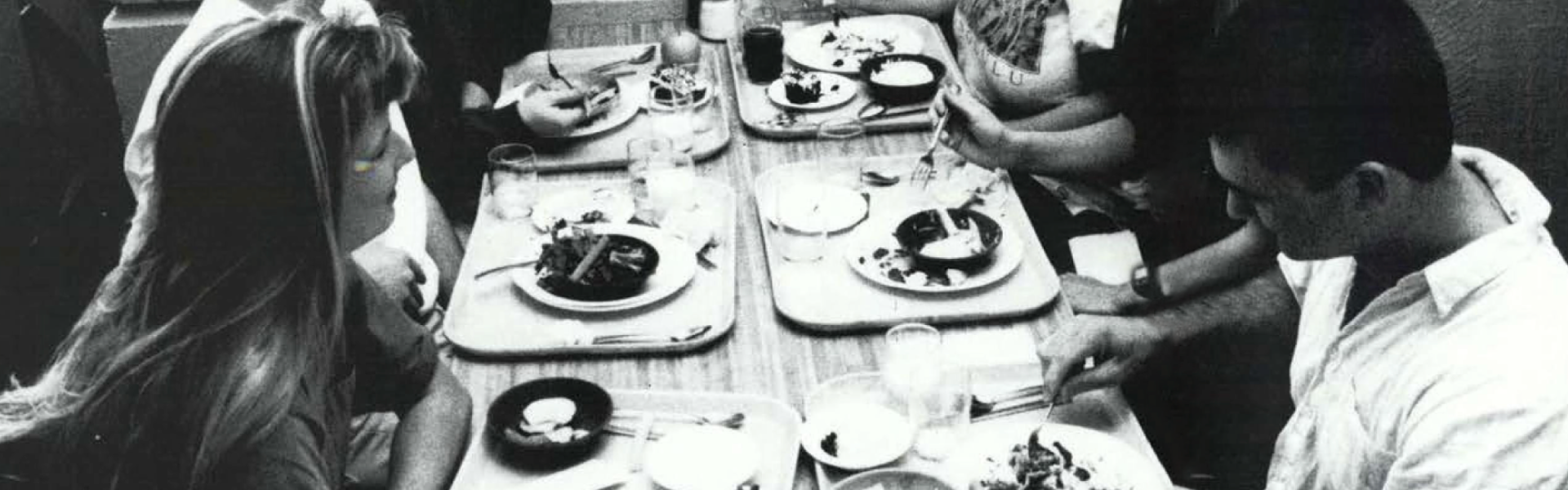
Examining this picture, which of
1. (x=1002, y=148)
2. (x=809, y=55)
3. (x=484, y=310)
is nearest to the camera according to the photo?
(x=484, y=310)

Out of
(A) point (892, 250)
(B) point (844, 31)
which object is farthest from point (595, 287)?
(B) point (844, 31)

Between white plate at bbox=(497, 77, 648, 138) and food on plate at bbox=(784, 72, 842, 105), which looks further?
food on plate at bbox=(784, 72, 842, 105)

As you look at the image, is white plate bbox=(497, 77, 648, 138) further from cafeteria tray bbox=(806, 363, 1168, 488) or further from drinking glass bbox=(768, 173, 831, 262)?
cafeteria tray bbox=(806, 363, 1168, 488)

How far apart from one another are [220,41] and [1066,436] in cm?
122

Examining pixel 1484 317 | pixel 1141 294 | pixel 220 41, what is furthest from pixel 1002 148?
pixel 220 41

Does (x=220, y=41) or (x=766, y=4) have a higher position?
(x=220, y=41)

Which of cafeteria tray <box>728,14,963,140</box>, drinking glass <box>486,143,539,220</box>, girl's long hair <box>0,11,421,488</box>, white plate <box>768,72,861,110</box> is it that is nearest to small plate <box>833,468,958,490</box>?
girl's long hair <box>0,11,421,488</box>

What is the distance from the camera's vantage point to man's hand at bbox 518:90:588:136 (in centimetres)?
270

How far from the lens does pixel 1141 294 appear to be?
7.85 ft

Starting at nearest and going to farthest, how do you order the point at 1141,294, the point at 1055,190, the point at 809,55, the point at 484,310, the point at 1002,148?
the point at 484,310, the point at 1141,294, the point at 1002,148, the point at 1055,190, the point at 809,55

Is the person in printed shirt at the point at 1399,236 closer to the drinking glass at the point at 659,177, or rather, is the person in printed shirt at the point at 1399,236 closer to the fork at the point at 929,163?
A: the fork at the point at 929,163

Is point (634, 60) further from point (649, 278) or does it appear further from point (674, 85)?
point (649, 278)

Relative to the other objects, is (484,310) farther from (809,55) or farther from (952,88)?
(809,55)

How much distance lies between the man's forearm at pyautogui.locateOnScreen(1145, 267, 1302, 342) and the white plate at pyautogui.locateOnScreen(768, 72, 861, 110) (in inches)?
36.4
